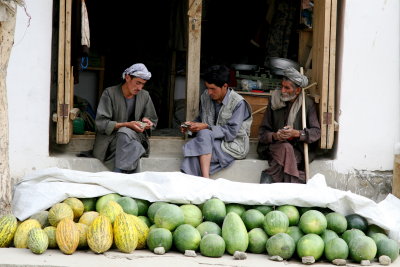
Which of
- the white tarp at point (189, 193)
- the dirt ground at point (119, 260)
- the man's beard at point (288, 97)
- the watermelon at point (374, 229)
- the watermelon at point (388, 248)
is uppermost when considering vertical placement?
the man's beard at point (288, 97)

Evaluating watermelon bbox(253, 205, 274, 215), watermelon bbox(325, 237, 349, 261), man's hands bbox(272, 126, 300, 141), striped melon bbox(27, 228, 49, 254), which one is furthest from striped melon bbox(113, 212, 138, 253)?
man's hands bbox(272, 126, 300, 141)

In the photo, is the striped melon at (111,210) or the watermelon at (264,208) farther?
the watermelon at (264,208)

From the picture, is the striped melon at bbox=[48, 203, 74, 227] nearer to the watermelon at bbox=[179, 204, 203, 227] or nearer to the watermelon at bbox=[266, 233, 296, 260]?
the watermelon at bbox=[179, 204, 203, 227]

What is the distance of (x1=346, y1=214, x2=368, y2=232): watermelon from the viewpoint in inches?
212

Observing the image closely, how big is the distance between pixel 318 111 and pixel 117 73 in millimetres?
4355

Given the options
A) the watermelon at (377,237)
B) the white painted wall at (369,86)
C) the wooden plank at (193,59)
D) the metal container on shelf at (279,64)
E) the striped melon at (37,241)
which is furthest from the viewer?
the metal container on shelf at (279,64)

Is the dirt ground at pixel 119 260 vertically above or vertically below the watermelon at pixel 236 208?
below

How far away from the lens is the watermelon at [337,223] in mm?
5273

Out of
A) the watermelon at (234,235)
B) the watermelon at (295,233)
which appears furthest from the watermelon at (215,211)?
the watermelon at (295,233)

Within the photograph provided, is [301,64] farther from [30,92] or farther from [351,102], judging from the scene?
[30,92]

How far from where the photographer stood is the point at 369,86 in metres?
7.48

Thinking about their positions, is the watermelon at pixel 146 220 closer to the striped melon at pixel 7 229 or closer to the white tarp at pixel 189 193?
the white tarp at pixel 189 193

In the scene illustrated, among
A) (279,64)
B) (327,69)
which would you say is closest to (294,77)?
(327,69)

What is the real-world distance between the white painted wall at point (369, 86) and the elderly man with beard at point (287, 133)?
398 millimetres
